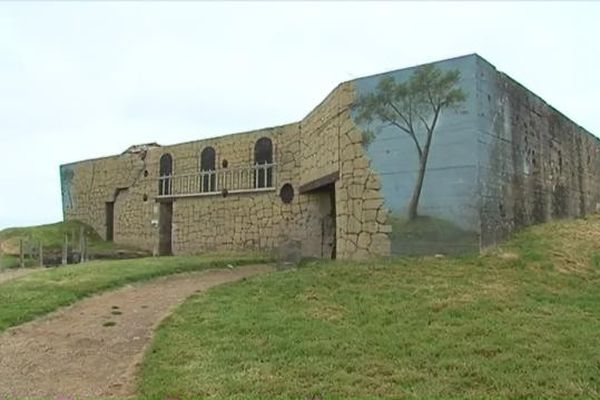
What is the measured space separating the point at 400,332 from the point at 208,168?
631 inches

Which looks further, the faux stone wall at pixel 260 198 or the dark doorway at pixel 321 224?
the dark doorway at pixel 321 224

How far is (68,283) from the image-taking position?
1193 centimetres

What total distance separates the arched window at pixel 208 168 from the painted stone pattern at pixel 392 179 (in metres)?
0.19

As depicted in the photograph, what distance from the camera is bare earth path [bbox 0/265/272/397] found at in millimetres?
6020

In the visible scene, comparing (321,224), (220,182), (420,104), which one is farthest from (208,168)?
(420,104)

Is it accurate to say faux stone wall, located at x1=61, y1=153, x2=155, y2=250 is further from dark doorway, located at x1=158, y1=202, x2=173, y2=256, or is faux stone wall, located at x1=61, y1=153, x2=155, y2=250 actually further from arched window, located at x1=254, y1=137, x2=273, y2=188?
arched window, located at x1=254, y1=137, x2=273, y2=188

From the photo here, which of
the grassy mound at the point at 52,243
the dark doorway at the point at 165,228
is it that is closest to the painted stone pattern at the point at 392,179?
the dark doorway at the point at 165,228

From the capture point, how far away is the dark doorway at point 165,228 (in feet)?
77.5

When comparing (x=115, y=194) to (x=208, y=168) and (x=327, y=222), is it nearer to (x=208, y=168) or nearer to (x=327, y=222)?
(x=208, y=168)

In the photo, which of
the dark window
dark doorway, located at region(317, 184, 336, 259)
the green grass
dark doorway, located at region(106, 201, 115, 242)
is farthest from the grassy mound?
dark doorway, located at region(317, 184, 336, 259)

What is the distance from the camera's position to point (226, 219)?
20.9 m

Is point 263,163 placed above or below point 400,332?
above

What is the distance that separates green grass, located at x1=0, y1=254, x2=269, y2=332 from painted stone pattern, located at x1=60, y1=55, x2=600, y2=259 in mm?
3092

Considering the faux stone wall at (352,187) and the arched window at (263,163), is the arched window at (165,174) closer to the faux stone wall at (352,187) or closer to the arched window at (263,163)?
the arched window at (263,163)
